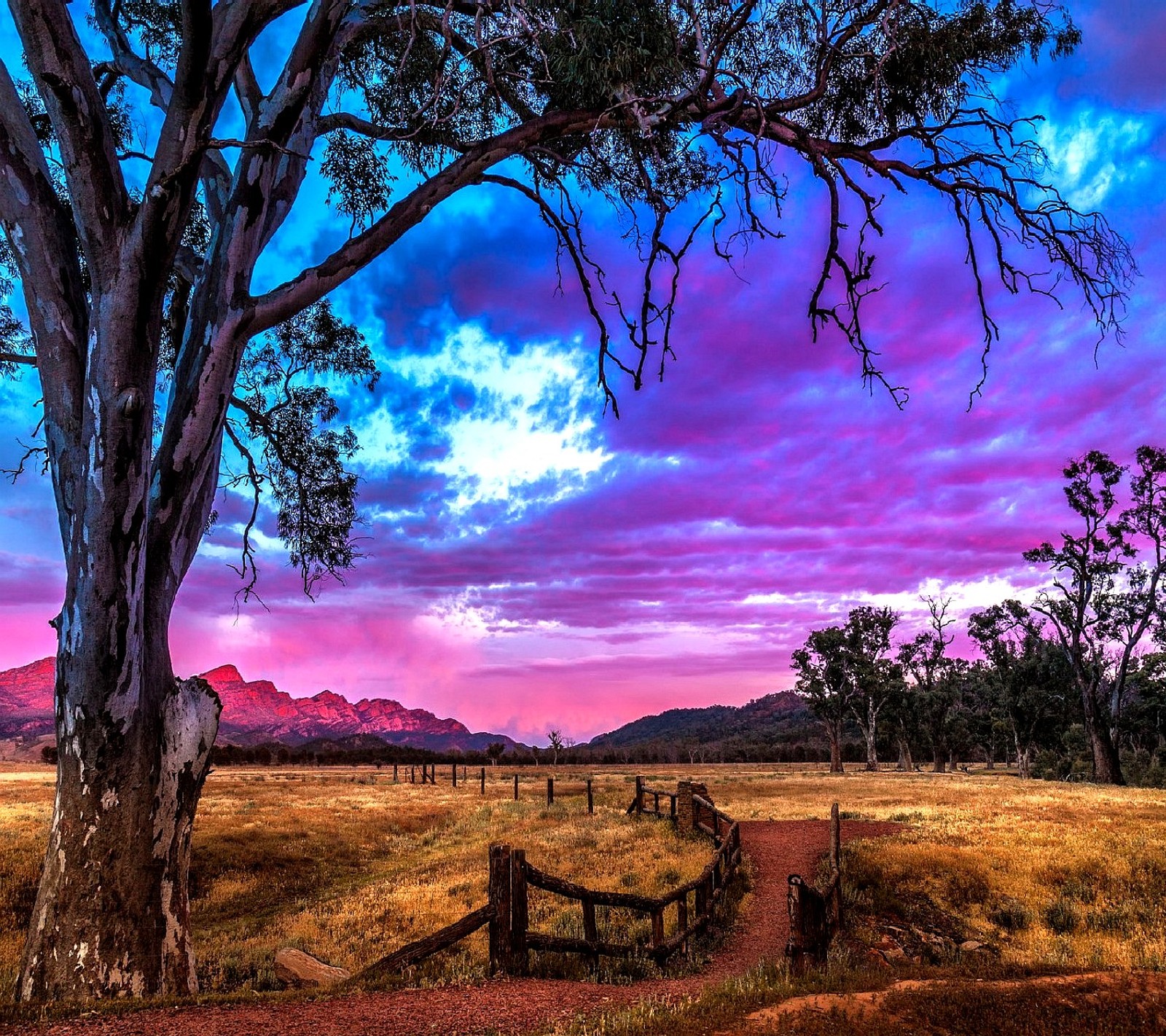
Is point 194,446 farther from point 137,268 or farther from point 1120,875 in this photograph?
point 1120,875

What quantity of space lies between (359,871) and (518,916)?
42.4 ft

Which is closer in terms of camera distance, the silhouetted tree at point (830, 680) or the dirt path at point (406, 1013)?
the dirt path at point (406, 1013)

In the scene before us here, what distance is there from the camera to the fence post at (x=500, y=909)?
8406mm

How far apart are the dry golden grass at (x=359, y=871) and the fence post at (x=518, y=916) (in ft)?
1.87

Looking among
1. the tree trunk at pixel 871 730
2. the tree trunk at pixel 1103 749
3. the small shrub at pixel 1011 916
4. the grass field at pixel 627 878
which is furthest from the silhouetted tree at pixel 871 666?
the small shrub at pixel 1011 916

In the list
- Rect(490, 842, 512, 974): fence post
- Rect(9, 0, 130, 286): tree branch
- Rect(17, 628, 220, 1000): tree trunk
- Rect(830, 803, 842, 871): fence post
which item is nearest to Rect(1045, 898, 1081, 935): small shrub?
Rect(830, 803, 842, 871): fence post

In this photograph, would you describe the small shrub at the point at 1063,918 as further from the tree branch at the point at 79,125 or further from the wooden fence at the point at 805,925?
the tree branch at the point at 79,125

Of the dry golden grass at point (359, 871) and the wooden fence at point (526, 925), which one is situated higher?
the wooden fence at point (526, 925)

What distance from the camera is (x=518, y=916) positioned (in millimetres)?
8586

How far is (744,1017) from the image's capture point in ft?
19.1

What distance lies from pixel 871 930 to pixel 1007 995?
7.97 meters

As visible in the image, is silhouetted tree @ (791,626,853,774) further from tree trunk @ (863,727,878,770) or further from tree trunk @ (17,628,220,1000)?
tree trunk @ (17,628,220,1000)

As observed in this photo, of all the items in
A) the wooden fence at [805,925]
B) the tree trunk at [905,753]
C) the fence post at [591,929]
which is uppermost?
the wooden fence at [805,925]

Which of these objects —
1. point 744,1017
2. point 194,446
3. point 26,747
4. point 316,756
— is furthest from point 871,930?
point 26,747
